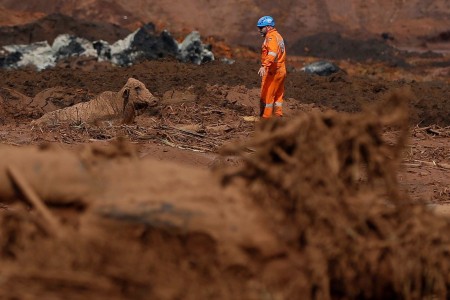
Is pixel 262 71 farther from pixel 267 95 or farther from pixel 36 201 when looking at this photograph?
pixel 36 201

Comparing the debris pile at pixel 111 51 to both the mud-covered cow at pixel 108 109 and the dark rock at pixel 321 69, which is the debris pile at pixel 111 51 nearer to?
the dark rock at pixel 321 69

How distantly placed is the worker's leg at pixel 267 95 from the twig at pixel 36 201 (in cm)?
816

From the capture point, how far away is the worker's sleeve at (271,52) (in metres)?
11.9

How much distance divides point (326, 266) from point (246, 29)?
3509 cm

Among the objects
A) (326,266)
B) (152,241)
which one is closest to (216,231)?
(152,241)

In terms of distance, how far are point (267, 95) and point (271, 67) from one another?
0.41 metres

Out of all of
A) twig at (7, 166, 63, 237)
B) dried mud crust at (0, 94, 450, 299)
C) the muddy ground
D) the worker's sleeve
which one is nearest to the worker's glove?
the worker's sleeve

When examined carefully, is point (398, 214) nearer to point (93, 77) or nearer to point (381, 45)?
point (93, 77)

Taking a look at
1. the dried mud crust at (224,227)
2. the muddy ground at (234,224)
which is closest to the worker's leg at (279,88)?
the muddy ground at (234,224)

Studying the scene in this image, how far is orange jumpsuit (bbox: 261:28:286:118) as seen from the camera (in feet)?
39.0

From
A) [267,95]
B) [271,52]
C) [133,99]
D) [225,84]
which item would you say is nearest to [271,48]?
[271,52]

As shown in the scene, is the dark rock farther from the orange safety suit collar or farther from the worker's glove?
the worker's glove

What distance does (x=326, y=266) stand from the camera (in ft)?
12.8

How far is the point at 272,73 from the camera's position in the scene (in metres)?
12.2
